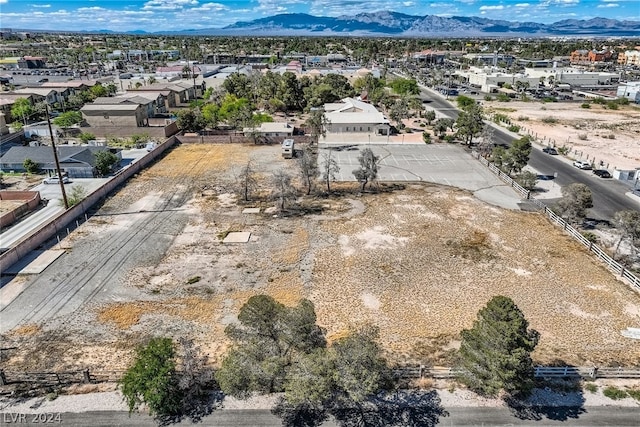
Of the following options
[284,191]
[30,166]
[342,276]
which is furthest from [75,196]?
[342,276]

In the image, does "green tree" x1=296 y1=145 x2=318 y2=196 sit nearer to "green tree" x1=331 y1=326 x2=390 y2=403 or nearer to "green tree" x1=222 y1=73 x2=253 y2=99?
"green tree" x1=331 y1=326 x2=390 y2=403

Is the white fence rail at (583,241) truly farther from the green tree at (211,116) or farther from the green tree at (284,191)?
the green tree at (211,116)

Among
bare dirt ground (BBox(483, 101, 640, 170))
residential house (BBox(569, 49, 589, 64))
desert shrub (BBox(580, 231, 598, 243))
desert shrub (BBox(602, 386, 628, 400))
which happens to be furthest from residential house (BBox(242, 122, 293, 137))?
residential house (BBox(569, 49, 589, 64))

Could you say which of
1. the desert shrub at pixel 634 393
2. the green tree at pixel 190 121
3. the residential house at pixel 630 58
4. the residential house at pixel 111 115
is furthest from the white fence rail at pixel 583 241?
the residential house at pixel 630 58

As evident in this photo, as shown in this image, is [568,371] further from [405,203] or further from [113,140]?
[113,140]

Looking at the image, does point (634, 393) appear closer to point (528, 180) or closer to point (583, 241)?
point (583, 241)

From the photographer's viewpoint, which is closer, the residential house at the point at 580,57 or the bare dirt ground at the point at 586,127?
the bare dirt ground at the point at 586,127
